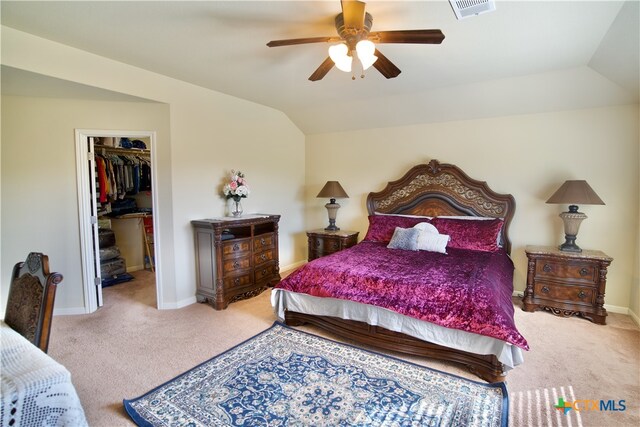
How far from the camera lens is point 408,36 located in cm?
204

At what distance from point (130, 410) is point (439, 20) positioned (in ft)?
11.1

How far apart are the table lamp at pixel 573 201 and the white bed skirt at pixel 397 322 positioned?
6.51 feet

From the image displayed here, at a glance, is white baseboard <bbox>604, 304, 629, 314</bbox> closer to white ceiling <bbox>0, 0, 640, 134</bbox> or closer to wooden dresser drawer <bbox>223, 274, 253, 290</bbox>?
white ceiling <bbox>0, 0, 640, 134</bbox>

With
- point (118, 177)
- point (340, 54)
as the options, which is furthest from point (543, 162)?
point (118, 177)

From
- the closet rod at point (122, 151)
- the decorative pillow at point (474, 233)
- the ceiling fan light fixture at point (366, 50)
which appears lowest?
the decorative pillow at point (474, 233)

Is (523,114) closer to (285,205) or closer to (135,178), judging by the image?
(285,205)

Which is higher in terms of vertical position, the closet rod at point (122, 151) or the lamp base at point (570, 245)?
the closet rod at point (122, 151)

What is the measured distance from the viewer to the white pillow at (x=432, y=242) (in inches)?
147

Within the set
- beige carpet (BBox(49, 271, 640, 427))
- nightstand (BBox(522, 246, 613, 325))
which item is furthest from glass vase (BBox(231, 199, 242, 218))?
nightstand (BBox(522, 246, 613, 325))

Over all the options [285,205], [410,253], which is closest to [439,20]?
[410,253]

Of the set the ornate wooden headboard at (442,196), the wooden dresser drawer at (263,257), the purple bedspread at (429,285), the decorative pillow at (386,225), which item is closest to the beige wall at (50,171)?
the wooden dresser drawer at (263,257)

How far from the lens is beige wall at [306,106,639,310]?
3.53m

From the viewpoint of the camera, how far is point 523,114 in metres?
3.96

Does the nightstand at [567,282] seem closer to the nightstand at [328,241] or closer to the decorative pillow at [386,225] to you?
the decorative pillow at [386,225]
